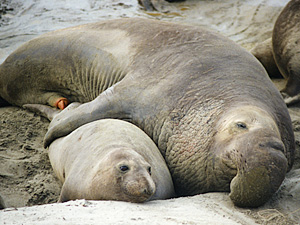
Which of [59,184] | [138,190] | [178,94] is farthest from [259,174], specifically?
[59,184]

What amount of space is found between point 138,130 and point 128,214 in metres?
1.40

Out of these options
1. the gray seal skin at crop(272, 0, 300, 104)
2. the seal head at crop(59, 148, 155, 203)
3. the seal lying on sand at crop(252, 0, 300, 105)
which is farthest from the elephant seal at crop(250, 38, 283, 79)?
the seal head at crop(59, 148, 155, 203)

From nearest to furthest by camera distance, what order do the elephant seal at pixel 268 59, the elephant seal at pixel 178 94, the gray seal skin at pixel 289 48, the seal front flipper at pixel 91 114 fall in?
the elephant seal at pixel 178 94 → the seal front flipper at pixel 91 114 → the gray seal skin at pixel 289 48 → the elephant seal at pixel 268 59

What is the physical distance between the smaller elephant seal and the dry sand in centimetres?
14

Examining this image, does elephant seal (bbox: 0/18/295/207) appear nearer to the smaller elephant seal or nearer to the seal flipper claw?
the seal flipper claw

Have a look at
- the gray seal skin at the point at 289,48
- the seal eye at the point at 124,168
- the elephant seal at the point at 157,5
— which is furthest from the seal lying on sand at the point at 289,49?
the seal eye at the point at 124,168

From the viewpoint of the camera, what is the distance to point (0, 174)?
4113 millimetres

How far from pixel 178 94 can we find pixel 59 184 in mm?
1295

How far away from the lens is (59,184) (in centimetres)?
404

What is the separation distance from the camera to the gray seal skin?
241 inches

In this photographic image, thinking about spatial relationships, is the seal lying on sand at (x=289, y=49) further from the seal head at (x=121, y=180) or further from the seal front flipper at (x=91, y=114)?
the seal head at (x=121, y=180)

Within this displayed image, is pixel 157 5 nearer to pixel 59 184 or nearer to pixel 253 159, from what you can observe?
pixel 59 184

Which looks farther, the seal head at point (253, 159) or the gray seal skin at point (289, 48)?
the gray seal skin at point (289, 48)

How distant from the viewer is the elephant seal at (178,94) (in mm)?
3209
